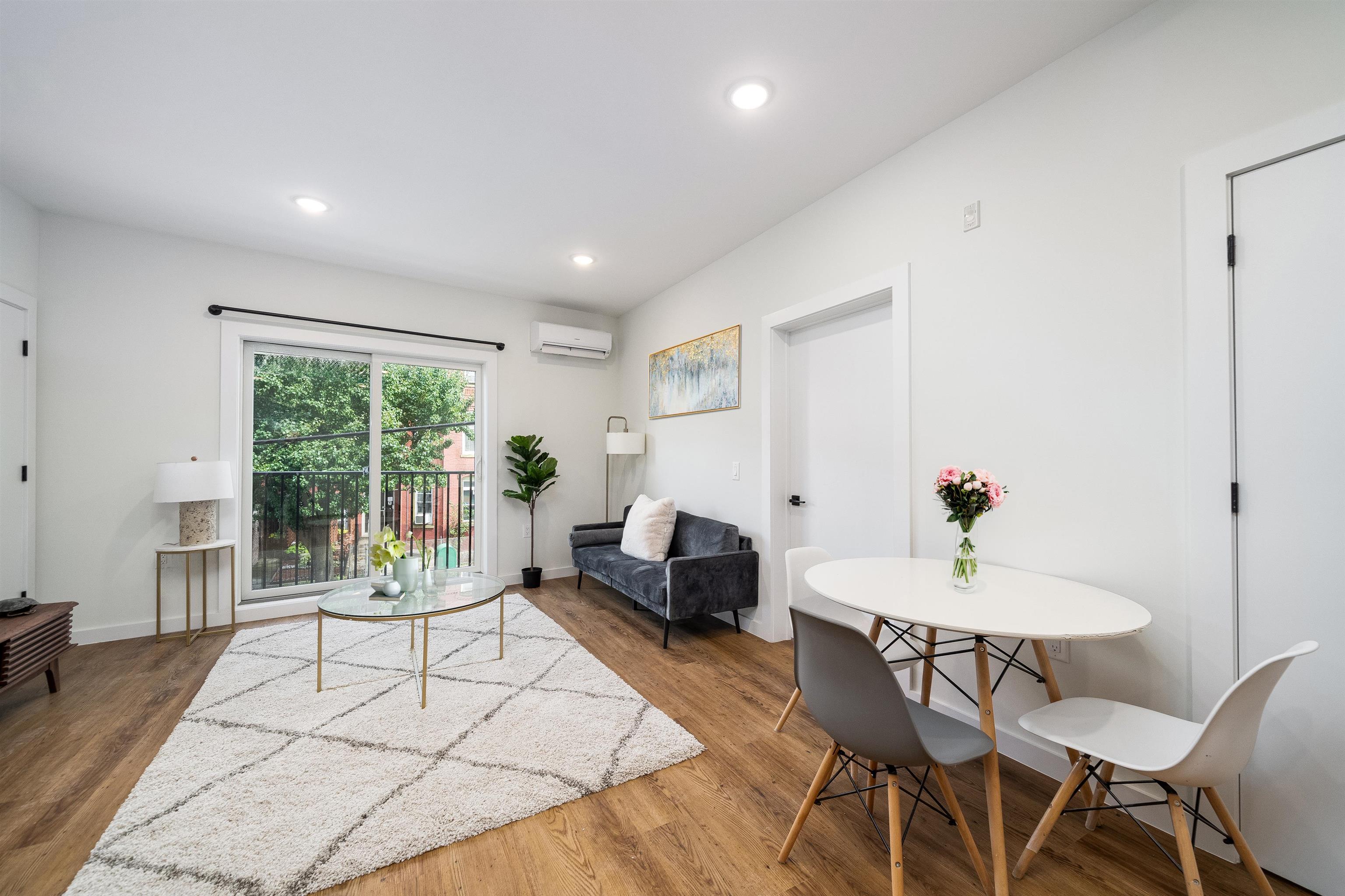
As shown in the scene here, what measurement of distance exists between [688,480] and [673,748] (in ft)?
7.64

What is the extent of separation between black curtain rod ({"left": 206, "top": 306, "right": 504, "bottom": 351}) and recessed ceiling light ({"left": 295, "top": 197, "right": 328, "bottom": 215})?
1007mm

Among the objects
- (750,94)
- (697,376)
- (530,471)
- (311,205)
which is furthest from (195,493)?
(750,94)

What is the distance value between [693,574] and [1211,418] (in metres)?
2.36

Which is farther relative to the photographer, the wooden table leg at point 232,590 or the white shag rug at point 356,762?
the wooden table leg at point 232,590

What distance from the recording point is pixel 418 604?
2.51 metres

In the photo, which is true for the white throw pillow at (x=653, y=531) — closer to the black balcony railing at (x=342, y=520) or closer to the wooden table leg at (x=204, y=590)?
the black balcony railing at (x=342, y=520)

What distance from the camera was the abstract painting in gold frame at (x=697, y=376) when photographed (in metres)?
3.64

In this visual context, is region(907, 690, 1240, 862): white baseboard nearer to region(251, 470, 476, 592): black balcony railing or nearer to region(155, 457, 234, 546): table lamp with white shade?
region(251, 470, 476, 592): black balcony railing

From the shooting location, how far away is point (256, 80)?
79.4 inches

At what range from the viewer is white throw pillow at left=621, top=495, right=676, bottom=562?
12.4 ft

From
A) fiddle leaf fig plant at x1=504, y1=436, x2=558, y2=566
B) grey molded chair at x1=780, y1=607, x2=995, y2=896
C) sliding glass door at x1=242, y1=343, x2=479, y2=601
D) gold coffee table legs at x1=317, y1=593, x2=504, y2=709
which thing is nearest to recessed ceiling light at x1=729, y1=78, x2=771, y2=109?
grey molded chair at x1=780, y1=607, x2=995, y2=896

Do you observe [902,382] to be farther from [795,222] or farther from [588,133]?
[588,133]

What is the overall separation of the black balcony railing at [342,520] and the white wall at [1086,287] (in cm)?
381

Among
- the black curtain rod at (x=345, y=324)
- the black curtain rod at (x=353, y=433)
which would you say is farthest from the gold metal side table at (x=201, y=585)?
the black curtain rod at (x=345, y=324)
